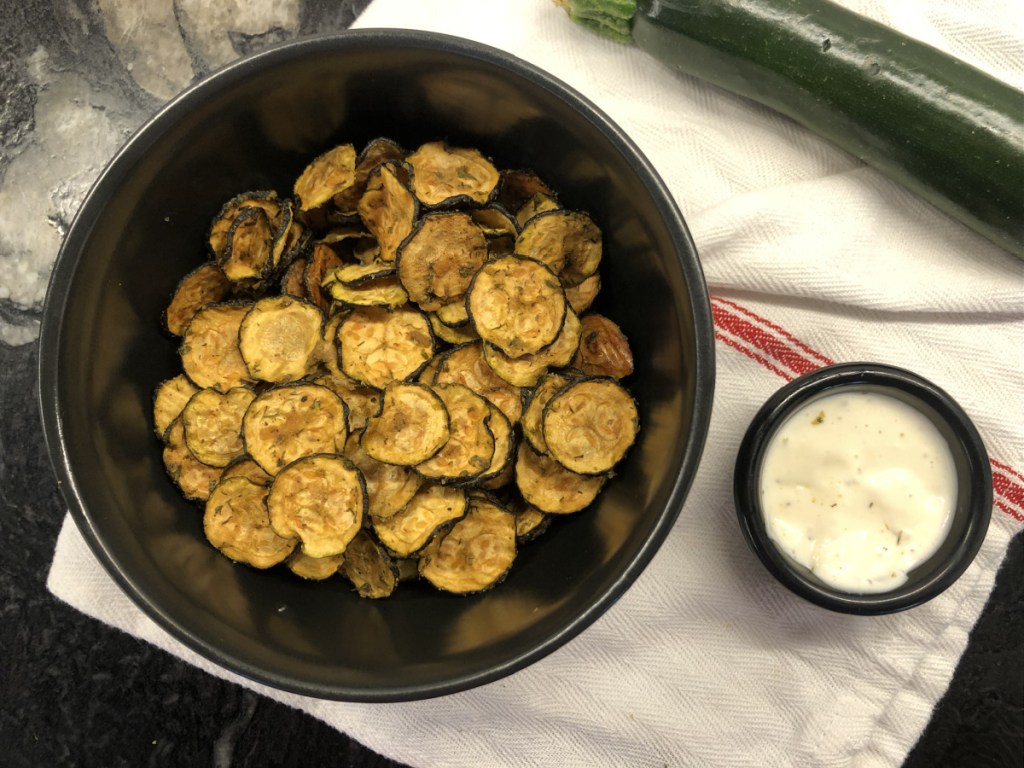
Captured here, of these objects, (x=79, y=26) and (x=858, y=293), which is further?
(x=79, y=26)

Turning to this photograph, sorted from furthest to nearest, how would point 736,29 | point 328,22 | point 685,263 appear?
1. point 328,22
2. point 736,29
3. point 685,263

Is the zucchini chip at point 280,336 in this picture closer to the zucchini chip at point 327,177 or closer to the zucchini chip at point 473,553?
the zucchini chip at point 327,177

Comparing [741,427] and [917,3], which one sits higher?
[917,3]

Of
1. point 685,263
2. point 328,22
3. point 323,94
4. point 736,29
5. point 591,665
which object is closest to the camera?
point 685,263

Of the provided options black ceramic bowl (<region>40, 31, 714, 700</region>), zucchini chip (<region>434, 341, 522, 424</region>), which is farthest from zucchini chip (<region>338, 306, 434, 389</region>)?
black ceramic bowl (<region>40, 31, 714, 700</region>)

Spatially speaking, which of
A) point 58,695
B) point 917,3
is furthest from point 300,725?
point 917,3

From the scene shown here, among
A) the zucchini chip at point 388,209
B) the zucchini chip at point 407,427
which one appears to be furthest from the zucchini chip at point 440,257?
the zucchini chip at point 407,427

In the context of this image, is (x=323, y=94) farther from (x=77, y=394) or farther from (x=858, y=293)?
(x=858, y=293)
